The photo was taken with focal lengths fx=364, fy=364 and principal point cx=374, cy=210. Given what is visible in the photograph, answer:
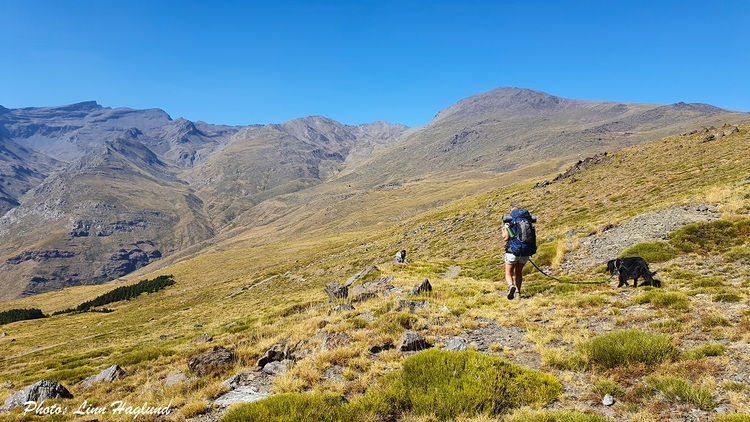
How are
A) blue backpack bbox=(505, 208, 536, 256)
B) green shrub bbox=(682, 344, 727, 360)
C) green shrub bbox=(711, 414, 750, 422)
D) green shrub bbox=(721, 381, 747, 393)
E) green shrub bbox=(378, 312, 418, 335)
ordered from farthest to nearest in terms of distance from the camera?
blue backpack bbox=(505, 208, 536, 256) < green shrub bbox=(378, 312, 418, 335) < green shrub bbox=(682, 344, 727, 360) < green shrub bbox=(721, 381, 747, 393) < green shrub bbox=(711, 414, 750, 422)

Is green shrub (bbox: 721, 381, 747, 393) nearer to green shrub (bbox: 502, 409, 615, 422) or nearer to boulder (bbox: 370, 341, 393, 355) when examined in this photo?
green shrub (bbox: 502, 409, 615, 422)

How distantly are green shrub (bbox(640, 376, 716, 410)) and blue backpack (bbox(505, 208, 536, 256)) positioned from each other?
7194mm

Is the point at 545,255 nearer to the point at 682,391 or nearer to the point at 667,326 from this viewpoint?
the point at 667,326

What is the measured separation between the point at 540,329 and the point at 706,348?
12.1 ft

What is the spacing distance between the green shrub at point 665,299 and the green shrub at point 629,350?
3082mm

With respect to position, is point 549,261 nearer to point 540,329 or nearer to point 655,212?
point 655,212

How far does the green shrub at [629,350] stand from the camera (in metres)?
7.54

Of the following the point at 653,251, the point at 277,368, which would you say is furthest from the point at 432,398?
the point at 653,251

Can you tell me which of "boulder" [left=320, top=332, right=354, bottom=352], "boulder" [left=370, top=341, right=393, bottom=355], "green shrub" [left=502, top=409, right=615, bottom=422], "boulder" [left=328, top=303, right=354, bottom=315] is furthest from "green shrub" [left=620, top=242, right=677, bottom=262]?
"boulder" [left=320, top=332, right=354, bottom=352]

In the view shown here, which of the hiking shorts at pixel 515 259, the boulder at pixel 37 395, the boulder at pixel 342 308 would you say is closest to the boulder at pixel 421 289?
the boulder at pixel 342 308

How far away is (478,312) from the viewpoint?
12.7 m

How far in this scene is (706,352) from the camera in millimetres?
7359

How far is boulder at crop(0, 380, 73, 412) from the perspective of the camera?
1011 cm

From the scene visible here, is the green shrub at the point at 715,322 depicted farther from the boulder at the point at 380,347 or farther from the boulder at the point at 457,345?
the boulder at the point at 380,347
